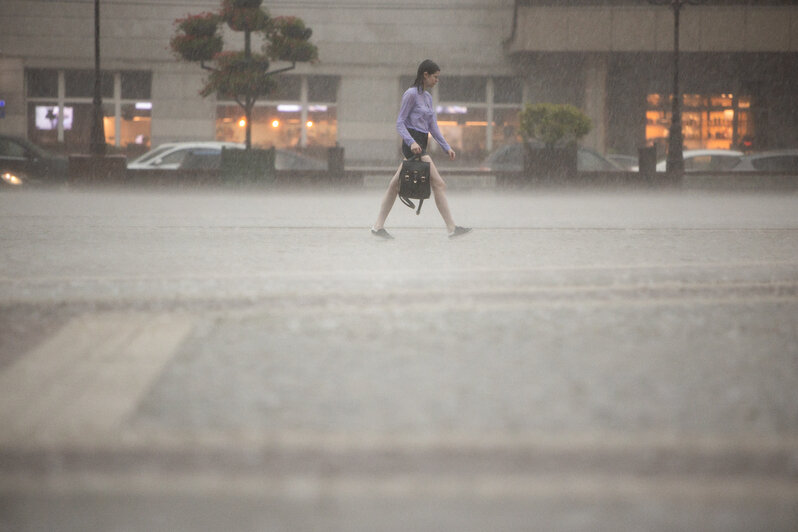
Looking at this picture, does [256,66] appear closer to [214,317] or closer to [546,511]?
[214,317]

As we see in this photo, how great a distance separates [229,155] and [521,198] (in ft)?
22.0

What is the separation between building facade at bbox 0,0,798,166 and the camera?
39.5 meters

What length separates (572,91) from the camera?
4084 centimetres

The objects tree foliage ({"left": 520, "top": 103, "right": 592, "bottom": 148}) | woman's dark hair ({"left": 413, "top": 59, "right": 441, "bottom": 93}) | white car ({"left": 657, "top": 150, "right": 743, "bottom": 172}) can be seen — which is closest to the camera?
woman's dark hair ({"left": 413, "top": 59, "right": 441, "bottom": 93})

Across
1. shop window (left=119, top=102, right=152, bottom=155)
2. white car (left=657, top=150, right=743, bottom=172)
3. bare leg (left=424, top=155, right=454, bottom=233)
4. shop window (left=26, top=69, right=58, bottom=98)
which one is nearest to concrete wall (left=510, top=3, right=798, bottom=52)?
white car (left=657, top=150, right=743, bottom=172)

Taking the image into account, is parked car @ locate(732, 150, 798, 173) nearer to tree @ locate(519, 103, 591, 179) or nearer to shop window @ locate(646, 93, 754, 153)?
tree @ locate(519, 103, 591, 179)

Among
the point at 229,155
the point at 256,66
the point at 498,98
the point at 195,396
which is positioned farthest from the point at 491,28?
the point at 195,396

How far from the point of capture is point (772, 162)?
2622 cm

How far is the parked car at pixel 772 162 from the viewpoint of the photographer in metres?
25.8

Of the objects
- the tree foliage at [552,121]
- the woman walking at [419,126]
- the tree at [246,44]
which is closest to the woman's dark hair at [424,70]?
the woman walking at [419,126]

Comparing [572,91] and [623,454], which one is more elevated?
[572,91]

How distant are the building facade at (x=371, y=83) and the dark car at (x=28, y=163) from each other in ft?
50.8

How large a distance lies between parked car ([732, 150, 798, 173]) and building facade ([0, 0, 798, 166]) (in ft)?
42.0

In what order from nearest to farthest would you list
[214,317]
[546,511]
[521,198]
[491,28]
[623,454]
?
[546,511]
[623,454]
[214,317]
[521,198]
[491,28]
